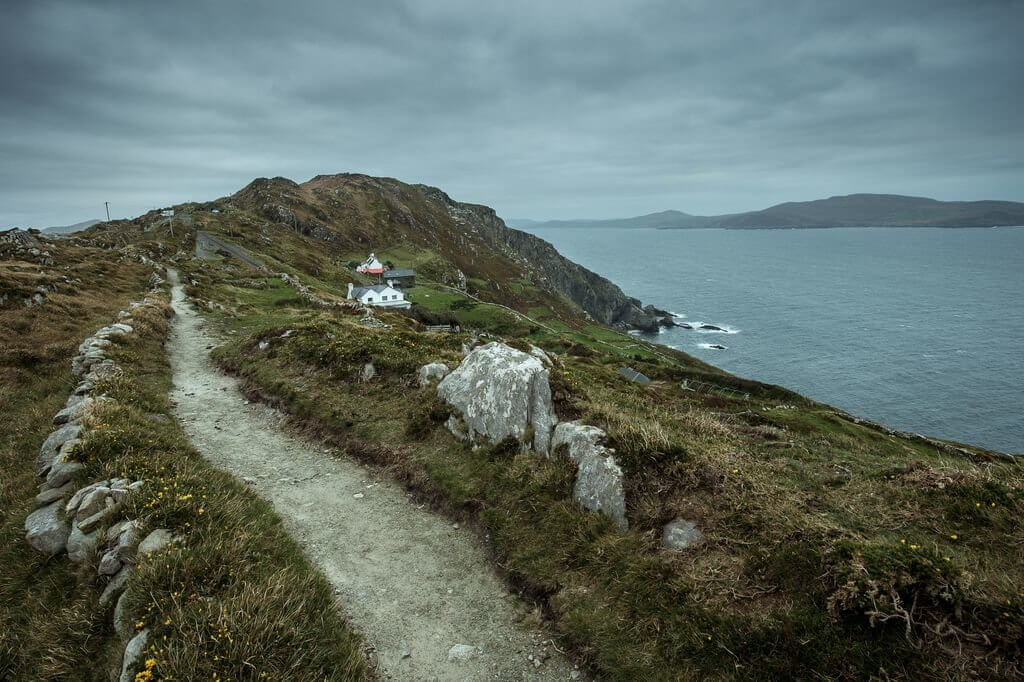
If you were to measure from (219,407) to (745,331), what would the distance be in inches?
6236

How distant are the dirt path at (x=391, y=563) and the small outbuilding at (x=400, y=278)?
120768 mm

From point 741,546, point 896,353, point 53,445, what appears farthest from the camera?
point 896,353

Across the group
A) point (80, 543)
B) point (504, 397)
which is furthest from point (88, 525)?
point (504, 397)

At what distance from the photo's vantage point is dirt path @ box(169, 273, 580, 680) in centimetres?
894

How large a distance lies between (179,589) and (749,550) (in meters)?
9.82

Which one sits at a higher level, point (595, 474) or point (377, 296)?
Result: point (595, 474)

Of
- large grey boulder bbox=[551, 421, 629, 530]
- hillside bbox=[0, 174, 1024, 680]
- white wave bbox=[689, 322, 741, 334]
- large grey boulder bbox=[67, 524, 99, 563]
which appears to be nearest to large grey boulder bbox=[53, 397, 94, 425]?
hillside bbox=[0, 174, 1024, 680]

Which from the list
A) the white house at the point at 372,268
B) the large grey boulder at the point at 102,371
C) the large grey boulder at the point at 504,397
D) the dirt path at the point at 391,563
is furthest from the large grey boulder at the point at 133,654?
the white house at the point at 372,268

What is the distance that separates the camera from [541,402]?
14383 mm

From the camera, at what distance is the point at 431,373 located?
1883cm

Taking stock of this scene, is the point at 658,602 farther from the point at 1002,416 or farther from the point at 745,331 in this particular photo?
the point at 745,331

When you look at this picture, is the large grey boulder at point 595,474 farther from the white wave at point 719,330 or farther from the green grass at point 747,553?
the white wave at point 719,330

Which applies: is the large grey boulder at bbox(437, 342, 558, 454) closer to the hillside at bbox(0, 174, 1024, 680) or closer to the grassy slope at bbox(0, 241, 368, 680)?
the hillside at bbox(0, 174, 1024, 680)

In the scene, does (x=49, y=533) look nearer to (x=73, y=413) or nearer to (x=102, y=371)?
(x=73, y=413)
